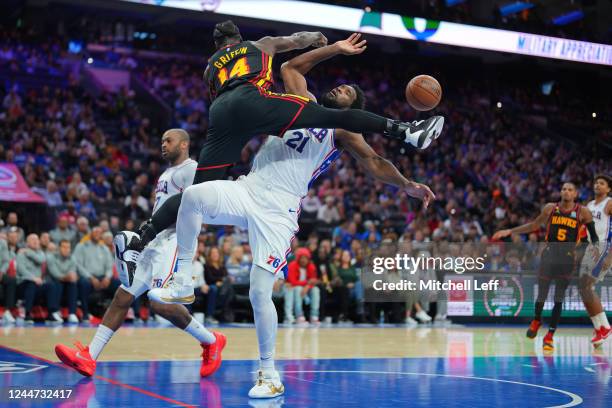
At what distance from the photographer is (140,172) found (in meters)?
17.8

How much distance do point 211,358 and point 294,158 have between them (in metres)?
2.00

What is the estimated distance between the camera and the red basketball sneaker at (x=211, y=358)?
643 centimetres

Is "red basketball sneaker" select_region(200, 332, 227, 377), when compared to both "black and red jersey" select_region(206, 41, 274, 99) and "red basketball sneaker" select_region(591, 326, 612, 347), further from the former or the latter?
"red basketball sneaker" select_region(591, 326, 612, 347)

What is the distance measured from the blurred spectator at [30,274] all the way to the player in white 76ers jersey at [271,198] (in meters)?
7.66

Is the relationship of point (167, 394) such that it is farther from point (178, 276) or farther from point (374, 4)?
point (374, 4)

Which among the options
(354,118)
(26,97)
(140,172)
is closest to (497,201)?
(140,172)

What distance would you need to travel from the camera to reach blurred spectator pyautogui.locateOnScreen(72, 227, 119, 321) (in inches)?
513

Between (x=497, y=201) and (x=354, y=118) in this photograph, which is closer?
(x=354, y=118)

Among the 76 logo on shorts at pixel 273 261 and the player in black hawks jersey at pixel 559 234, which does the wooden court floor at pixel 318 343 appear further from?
the 76 logo on shorts at pixel 273 261

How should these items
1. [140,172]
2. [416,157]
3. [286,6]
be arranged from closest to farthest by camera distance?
[140,172] → [286,6] → [416,157]

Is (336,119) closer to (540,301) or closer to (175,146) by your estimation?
(175,146)

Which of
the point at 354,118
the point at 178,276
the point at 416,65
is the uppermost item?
the point at 416,65

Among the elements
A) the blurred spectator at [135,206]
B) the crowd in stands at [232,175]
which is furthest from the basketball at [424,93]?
the blurred spectator at [135,206]

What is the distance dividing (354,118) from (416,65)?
24.5m
